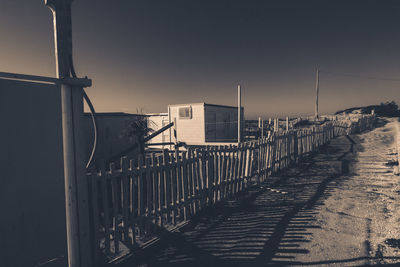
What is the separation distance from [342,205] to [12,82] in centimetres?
710

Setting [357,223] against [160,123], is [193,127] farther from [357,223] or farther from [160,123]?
[357,223]

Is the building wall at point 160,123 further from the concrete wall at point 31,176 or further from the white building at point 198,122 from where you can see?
the concrete wall at point 31,176

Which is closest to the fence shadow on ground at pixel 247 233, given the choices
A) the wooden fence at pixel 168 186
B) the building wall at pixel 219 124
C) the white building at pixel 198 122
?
the wooden fence at pixel 168 186

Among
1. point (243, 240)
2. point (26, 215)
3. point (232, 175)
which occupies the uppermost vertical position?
point (26, 215)

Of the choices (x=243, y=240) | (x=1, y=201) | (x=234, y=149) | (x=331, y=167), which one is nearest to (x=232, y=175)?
(x=234, y=149)

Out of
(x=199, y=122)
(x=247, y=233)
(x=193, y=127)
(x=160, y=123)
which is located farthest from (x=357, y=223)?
(x=160, y=123)

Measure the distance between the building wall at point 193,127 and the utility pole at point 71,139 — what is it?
626 inches

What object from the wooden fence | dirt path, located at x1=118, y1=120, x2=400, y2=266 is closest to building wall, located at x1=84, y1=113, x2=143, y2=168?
the wooden fence

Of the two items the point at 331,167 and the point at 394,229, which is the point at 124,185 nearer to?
the point at 394,229

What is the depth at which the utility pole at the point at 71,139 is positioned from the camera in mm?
2582

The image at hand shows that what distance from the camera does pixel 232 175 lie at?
6730 millimetres

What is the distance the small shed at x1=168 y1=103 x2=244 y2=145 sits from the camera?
1916 cm

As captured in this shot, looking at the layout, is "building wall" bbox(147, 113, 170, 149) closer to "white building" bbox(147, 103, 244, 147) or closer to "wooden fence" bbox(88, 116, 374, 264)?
"white building" bbox(147, 103, 244, 147)

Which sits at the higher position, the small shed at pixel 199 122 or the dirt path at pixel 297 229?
the small shed at pixel 199 122
